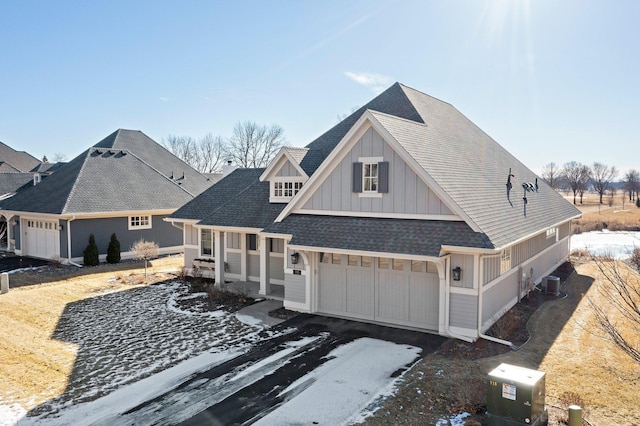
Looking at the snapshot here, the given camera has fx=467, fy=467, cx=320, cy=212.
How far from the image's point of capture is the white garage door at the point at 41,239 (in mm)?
24109

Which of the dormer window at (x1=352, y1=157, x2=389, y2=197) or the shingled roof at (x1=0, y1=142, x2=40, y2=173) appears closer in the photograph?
the dormer window at (x1=352, y1=157, x2=389, y2=197)

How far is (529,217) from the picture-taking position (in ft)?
54.5

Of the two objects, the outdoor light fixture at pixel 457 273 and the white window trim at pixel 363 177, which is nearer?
the outdoor light fixture at pixel 457 273

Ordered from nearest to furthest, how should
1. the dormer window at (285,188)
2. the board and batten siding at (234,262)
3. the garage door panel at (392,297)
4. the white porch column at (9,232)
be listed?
the garage door panel at (392,297) < the dormer window at (285,188) < the board and batten siding at (234,262) < the white porch column at (9,232)

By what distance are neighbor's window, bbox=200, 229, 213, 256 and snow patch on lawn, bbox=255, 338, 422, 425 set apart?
11035 mm

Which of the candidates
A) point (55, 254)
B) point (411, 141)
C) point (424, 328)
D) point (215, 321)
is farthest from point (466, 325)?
point (55, 254)

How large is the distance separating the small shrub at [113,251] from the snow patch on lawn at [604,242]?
27.8 m

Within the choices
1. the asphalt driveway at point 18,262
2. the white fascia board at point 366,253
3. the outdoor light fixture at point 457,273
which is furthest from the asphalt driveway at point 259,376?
the asphalt driveway at point 18,262

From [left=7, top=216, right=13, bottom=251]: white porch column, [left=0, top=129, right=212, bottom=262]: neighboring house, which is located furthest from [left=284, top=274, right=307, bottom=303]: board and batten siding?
[left=7, top=216, right=13, bottom=251]: white porch column

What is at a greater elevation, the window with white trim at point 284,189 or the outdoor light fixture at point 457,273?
the window with white trim at point 284,189

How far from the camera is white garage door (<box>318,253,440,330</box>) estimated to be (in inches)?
504

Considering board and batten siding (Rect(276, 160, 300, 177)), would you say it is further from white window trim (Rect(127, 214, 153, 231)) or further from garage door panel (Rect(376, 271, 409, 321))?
white window trim (Rect(127, 214, 153, 231))

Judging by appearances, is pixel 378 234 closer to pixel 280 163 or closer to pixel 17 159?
pixel 280 163

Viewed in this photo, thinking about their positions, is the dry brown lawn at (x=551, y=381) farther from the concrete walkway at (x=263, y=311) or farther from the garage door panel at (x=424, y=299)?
the concrete walkway at (x=263, y=311)
